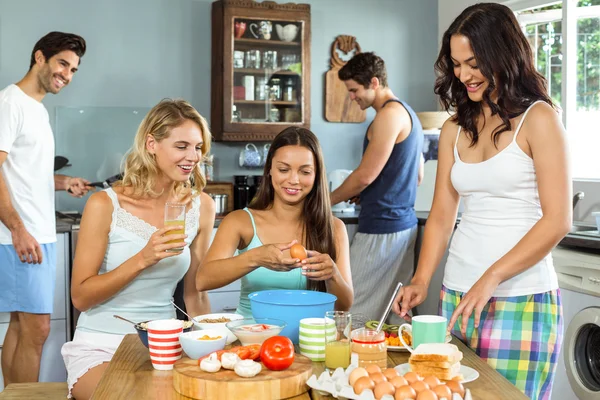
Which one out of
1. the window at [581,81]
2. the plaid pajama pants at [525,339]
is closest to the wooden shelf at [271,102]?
the window at [581,81]

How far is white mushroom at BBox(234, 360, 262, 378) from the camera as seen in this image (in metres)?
1.47

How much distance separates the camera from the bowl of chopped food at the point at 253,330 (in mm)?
1666

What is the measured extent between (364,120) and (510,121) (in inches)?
116

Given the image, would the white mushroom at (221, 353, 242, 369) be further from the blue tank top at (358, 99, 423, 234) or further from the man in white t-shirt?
the blue tank top at (358, 99, 423, 234)

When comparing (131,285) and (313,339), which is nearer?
(313,339)

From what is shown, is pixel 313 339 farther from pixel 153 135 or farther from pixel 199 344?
pixel 153 135

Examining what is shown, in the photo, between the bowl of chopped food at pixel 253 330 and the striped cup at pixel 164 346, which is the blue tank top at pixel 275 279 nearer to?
the bowl of chopped food at pixel 253 330

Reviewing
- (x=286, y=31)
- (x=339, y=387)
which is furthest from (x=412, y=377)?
(x=286, y=31)

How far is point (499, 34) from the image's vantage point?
1.84m

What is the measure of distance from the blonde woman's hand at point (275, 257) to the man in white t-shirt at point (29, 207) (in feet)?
4.88

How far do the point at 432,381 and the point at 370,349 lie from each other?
235 millimetres

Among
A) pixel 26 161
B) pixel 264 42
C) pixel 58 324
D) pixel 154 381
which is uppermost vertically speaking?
pixel 264 42

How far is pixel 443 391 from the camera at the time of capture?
4.45 feet

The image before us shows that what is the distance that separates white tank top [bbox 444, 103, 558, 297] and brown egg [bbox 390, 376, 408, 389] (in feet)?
1.92
